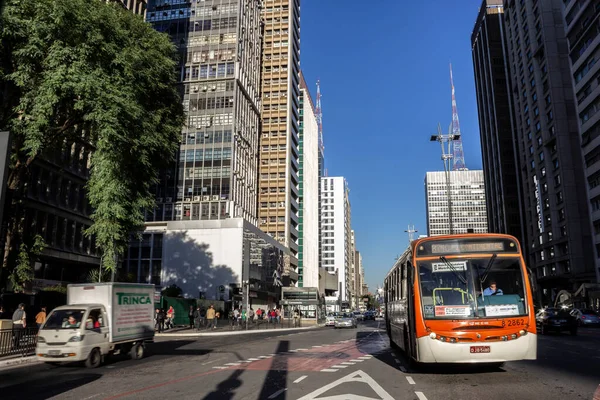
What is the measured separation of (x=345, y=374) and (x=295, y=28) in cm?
9974

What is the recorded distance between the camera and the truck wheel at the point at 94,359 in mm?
13805

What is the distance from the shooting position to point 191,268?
2477 inches

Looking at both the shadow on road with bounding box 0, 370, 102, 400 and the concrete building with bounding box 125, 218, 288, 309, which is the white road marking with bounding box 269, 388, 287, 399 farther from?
the concrete building with bounding box 125, 218, 288, 309

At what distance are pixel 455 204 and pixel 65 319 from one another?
4631 inches

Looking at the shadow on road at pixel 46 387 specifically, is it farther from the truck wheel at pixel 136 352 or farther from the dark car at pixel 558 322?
the dark car at pixel 558 322

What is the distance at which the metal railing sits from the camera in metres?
15.9

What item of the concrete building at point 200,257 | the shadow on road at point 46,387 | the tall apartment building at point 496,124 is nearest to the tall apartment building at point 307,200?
the concrete building at point 200,257

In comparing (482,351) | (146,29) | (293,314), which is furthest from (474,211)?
(482,351)

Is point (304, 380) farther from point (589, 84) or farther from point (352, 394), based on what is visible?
point (589, 84)

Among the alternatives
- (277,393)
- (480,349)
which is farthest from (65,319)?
(480,349)

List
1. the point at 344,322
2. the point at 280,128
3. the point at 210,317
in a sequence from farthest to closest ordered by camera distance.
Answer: the point at 280,128, the point at 344,322, the point at 210,317

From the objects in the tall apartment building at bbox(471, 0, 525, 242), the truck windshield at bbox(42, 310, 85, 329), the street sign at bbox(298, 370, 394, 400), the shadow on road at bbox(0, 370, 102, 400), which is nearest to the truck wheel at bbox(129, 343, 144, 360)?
the truck windshield at bbox(42, 310, 85, 329)

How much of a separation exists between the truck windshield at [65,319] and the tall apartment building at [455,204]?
111 meters

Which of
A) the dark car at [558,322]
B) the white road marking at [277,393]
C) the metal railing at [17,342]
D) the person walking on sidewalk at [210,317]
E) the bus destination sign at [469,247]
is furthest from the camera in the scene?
the person walking on sidewalk at [210,317]
